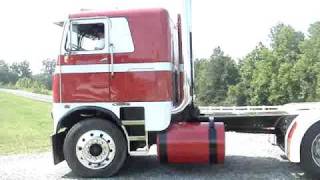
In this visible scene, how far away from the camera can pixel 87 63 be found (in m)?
9.92

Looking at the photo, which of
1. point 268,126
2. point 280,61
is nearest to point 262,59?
point 280,61

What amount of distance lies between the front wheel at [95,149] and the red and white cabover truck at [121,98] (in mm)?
17

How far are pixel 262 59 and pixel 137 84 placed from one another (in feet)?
265

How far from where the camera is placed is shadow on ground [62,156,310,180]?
972cm

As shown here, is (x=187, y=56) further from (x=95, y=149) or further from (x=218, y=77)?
(x=218, y=77)

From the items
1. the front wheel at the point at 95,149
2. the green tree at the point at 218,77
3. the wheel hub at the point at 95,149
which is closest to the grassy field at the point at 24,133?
the front wheel at the point at 95,149

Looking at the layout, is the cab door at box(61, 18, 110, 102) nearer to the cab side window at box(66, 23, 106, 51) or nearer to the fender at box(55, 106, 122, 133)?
the cab side window at box(66, 23, 106, 51)

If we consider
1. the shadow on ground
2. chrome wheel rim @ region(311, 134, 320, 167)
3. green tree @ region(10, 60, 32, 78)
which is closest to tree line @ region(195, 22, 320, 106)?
green tree @ region(10, 60, 32, 78)

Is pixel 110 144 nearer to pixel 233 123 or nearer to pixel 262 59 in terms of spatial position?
pixel 233 123

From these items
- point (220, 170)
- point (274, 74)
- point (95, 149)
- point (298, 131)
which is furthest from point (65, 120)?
point (274, 74)

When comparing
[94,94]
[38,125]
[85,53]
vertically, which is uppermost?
[85,53]

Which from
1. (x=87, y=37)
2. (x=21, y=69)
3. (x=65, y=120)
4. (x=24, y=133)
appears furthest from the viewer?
(x=21, y=69)

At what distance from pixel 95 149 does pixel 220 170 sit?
2.28 m

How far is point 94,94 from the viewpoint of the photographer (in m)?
9.95
